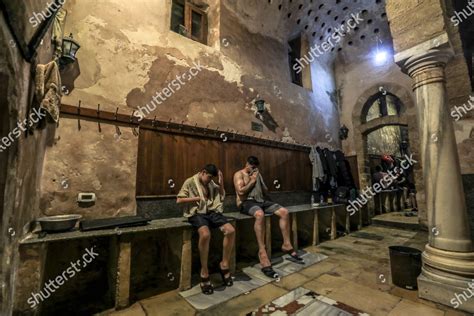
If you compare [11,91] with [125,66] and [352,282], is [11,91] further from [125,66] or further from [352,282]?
[352,282]

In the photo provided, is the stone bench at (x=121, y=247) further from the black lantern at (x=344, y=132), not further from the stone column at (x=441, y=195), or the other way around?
the black lantern at (x=344, y=132)

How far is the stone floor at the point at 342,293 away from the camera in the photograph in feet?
7.04

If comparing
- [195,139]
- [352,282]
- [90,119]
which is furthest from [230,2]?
[352,282]

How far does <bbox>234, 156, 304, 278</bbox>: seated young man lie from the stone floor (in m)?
0.49

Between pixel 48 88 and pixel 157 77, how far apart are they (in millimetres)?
1628

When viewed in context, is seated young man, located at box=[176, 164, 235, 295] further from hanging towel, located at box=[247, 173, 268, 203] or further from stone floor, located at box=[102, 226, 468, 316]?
hanging towel, located at box=[247, 173, 268, 203]

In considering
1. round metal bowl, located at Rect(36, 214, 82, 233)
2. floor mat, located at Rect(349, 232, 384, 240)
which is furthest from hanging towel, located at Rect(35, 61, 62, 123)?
floor mat, located at Rect(349, 232, 384, 240)

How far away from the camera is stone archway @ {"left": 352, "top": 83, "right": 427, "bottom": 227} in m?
5.63

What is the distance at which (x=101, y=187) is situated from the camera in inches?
115

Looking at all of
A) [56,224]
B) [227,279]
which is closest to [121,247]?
[56,224]

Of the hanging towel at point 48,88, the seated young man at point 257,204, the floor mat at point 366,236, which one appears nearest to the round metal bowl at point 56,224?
the hanging towel at point 48,88

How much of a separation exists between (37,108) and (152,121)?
140 cm

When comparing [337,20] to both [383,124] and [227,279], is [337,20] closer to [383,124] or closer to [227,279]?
[383,124]

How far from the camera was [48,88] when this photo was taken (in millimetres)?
2213
